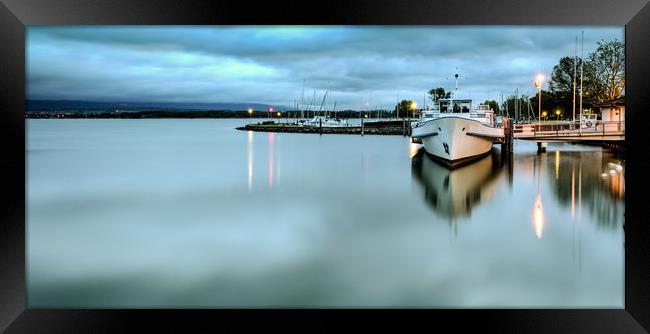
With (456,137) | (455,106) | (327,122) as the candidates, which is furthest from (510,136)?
(327,122)

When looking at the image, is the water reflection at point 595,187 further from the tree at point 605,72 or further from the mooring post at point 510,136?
the tree at point 605,72

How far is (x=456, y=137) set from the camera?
18219 millimetres

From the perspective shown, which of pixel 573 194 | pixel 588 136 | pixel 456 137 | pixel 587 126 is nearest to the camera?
pixel 573 194

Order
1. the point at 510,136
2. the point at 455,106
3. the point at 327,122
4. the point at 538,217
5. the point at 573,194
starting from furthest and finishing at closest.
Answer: the point at 327,122 → the point at 510,136 → the point at 455,106 → the point at 573,194 → the point at 538,217

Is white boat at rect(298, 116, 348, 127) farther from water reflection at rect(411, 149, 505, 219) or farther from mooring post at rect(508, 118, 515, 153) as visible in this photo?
water reflection at rect(411, 149, 505, 219)

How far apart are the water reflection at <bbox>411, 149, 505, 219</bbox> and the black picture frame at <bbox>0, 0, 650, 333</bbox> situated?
7.70m

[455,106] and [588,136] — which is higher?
[455,106]

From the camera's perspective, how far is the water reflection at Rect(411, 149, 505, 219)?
1239cm

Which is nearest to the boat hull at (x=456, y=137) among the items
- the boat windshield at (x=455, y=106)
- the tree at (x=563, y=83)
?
the boat windshield at (x=455, y=106)

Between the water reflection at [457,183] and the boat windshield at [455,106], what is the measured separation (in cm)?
194

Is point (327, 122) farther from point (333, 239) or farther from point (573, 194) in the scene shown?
point (333, 239)

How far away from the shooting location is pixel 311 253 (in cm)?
820

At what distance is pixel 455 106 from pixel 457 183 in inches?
271

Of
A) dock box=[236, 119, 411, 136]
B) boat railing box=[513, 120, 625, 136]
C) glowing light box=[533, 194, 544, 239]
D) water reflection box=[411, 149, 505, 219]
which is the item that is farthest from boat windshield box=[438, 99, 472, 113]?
dock box=[236, 119, 411, 136]
